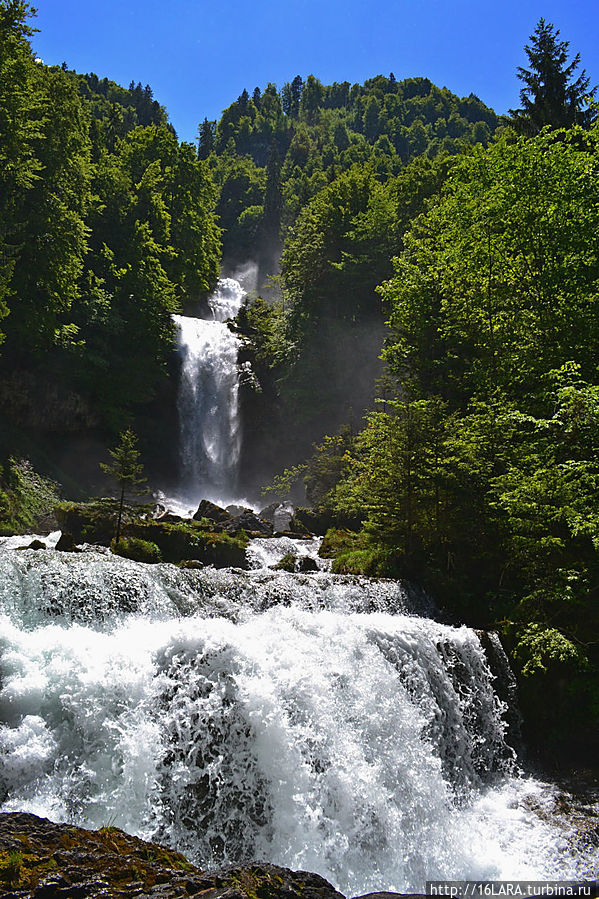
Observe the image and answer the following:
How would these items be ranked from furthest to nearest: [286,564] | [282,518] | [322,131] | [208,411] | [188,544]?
[322,131] < [208,411] < [282,518] < [188,544] < [286,564]

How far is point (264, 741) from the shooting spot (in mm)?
6531

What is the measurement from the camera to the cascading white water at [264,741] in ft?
19.0

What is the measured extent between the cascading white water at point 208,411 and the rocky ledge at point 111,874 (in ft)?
79.2

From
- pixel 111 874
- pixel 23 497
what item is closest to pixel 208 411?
pixel 23 497

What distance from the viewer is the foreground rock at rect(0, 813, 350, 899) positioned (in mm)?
2707

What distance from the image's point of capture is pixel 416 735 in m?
7.68

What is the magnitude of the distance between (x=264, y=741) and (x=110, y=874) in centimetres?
381

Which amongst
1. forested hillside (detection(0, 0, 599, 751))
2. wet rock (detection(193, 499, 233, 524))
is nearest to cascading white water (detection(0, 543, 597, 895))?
forested hillside (detection(0, 0, 599, 751))

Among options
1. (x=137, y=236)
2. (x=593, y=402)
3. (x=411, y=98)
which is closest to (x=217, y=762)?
(x=593, y=402)

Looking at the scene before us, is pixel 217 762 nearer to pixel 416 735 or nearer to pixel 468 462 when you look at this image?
pixel 416 735

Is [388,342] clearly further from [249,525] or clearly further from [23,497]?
[23,497]

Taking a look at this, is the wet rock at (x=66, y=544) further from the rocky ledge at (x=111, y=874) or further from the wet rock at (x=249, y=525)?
the rocky ledge at (x=111, y=874)

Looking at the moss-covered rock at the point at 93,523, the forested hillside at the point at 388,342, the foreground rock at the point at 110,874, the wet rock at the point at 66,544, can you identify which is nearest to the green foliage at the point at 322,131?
the forested hillside at the point at 388,342

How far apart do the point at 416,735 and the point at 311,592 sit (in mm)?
3915
